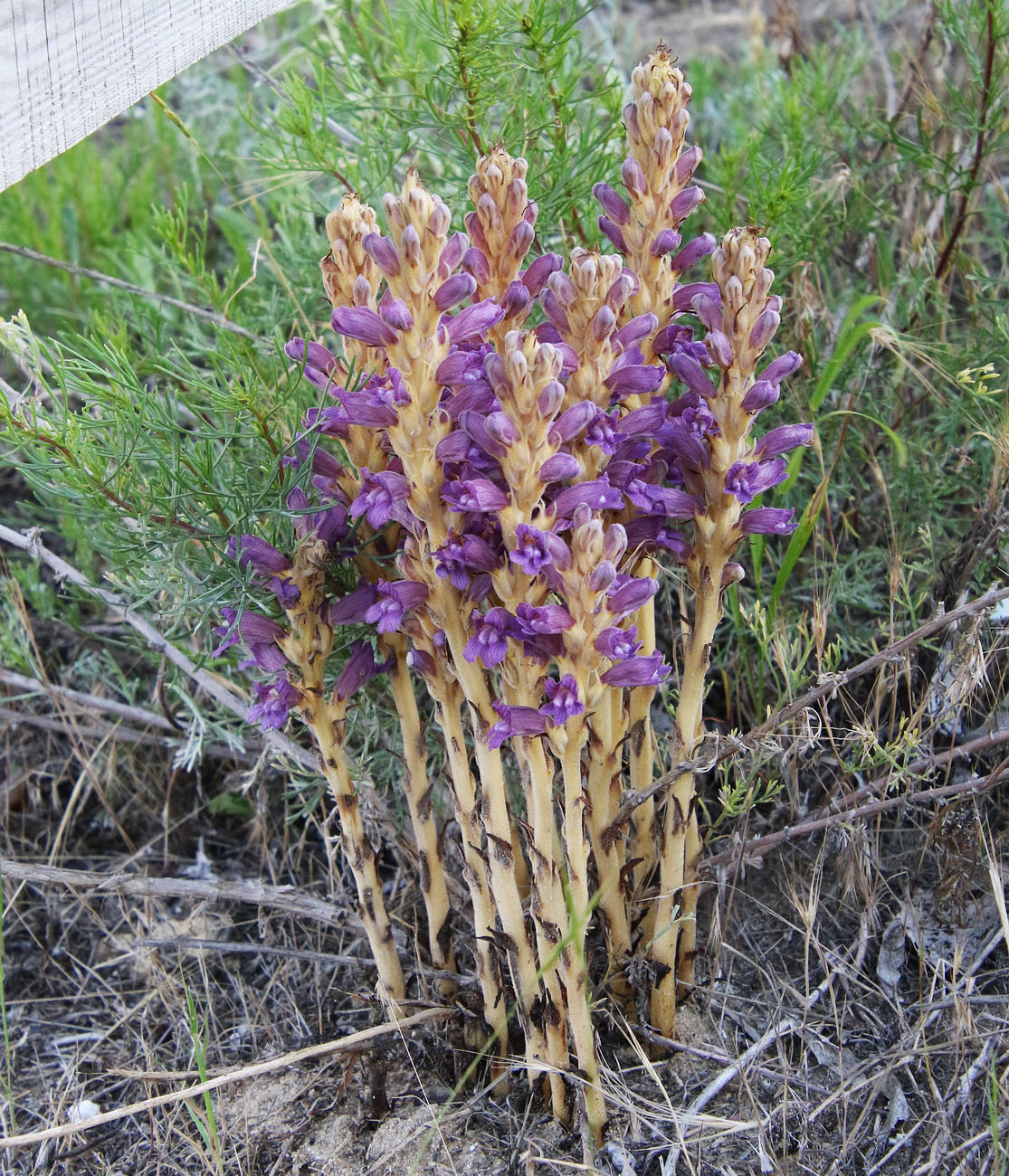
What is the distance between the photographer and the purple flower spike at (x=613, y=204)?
6.98ft

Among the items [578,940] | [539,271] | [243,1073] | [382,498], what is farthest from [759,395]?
[243,1073]

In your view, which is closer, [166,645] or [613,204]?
[613,204]

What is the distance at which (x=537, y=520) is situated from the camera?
6.23 ft

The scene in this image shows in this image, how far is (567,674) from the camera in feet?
6.31

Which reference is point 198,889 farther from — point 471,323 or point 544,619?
point 471,323

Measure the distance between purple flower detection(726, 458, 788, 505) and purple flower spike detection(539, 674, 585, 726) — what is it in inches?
18.5

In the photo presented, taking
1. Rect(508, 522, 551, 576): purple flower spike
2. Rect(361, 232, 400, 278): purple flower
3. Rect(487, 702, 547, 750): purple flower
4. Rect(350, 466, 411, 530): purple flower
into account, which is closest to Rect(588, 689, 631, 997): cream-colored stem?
Rect(487, 702, 547, 750): purple flower

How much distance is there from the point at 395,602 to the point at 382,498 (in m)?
0.19

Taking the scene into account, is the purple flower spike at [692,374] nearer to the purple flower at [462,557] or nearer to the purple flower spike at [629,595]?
the purple flower spike at [629,595]

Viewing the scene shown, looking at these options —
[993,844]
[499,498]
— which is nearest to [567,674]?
[499,498]

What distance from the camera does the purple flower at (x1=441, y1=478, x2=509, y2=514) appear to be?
71.7 inches

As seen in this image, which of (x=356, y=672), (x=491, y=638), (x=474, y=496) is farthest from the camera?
(x=356, y=672)

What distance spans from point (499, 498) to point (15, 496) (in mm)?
3207

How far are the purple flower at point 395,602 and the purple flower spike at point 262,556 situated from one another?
27cm
